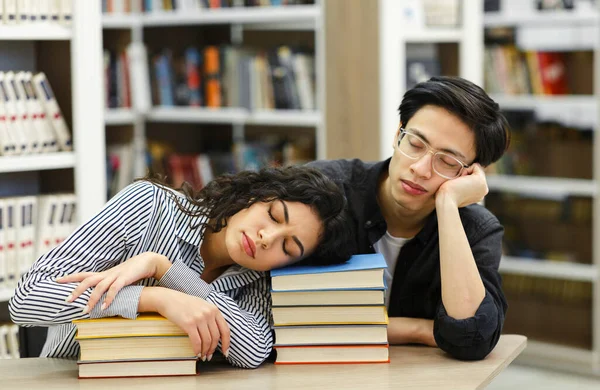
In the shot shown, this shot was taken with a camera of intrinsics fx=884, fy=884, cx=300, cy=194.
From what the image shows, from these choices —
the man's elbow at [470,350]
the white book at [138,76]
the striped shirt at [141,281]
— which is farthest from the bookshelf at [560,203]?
the striped shirt at [141,281]

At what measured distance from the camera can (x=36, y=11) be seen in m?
2.85

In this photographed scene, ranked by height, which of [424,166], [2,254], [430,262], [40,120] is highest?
[40,120]

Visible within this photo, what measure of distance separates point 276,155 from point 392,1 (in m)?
1.26

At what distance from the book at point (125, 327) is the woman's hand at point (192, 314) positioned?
0.06 feet

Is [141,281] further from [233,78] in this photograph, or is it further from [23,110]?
[233,78]

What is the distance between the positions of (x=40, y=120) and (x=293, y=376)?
168 centimetres

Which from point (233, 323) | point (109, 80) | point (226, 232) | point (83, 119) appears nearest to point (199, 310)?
point (233, 323)

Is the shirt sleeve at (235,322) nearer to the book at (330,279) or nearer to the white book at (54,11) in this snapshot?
the book at (330,279)

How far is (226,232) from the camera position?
1691mm

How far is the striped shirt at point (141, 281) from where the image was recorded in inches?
60.9

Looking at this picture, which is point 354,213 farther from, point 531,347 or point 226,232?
point 531,347

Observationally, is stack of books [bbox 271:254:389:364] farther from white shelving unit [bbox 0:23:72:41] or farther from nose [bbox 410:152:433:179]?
white shelving unit [bbox 0:23:72:41]

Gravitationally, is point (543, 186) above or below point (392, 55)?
below

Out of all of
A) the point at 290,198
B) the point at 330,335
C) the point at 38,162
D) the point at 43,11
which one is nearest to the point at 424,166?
the point at 290,198
